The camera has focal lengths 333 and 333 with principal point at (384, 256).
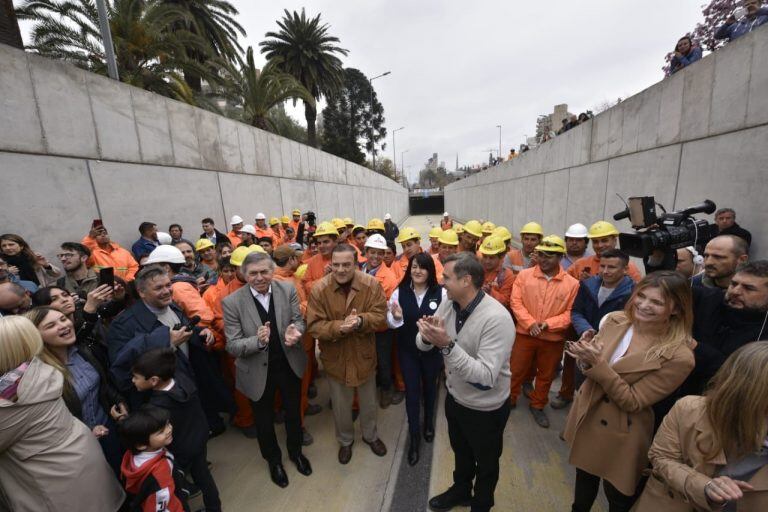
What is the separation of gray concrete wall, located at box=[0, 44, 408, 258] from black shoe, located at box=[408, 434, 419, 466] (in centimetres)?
567

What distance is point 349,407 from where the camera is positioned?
129 inches

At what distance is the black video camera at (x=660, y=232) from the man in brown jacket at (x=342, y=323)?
2.15m

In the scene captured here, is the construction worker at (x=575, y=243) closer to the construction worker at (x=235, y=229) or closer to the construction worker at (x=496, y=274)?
the construction worker at (x=496, y=274)

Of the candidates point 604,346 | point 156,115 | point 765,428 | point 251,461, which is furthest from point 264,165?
point 765,428

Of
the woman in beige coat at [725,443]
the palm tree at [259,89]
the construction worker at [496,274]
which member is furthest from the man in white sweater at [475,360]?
the palm tree at [259,89]

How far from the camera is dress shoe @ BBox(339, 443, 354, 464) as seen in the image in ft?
10.7

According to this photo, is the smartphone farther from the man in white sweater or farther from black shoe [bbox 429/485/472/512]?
black shoe [bbox 429/485/472/512]

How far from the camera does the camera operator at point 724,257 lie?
2531mm

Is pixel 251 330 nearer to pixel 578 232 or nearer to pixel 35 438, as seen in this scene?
pixel 35 438

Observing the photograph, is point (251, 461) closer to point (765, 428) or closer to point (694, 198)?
point (765, 428)

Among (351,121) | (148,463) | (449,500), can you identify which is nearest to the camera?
(148,463)

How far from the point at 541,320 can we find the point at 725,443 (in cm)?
211

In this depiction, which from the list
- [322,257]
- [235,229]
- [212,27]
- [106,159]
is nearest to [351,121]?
[212,27]

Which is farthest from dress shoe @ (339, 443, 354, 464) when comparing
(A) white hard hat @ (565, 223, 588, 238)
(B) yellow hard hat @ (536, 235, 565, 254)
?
(A) white hard hat @ (565, 223, 588, 238)
